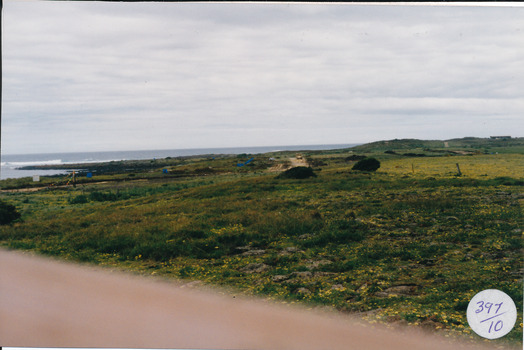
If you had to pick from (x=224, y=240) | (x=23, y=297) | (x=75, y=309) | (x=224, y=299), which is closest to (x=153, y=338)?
(x=224, y=299)

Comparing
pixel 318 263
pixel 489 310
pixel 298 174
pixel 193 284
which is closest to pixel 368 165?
pixel 298 174

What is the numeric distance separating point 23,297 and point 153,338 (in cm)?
454

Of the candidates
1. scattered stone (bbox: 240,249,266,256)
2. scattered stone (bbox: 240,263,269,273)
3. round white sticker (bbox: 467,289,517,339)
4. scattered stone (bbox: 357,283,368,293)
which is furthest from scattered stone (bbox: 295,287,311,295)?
round white sticker (bbox: 467,289,517,339)

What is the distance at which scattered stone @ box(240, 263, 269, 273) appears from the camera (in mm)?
11071

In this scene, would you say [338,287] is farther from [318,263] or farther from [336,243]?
[336,243]

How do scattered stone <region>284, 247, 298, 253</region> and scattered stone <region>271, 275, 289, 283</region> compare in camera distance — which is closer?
scattered stone <region>271, 275, 289, 283</region>

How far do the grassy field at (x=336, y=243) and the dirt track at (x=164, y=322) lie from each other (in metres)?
0.59

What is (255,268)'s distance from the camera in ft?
37.0

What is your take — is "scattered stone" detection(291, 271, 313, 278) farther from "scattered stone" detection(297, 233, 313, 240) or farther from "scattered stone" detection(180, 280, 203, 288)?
"scattered stone" detection(297, 233, 313, 240)

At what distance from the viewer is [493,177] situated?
26.1m

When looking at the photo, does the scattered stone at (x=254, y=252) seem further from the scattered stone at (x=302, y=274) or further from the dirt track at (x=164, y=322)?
the dirt track at (x=164, y=322)

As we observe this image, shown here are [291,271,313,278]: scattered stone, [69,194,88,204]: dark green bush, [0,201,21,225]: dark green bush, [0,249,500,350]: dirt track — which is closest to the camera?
[0,249,500,350]: dirt track

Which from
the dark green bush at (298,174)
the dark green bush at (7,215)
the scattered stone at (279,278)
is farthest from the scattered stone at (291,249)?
the dark green bush at (298,174)

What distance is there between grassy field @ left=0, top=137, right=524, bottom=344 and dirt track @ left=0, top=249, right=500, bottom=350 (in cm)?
59
